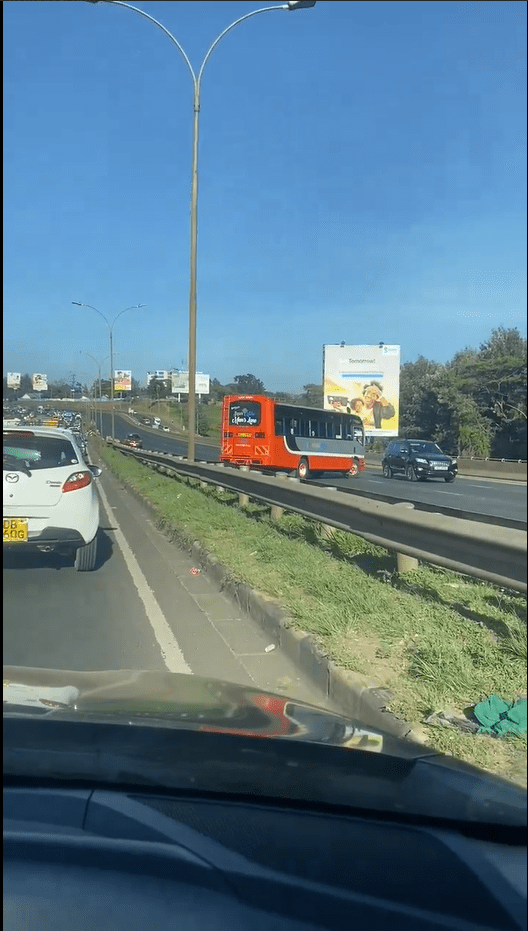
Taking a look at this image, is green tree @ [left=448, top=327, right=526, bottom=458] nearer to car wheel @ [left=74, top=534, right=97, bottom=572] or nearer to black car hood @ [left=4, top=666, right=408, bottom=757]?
black car hood @ [left=4, top=666, right=408, bottom=757]

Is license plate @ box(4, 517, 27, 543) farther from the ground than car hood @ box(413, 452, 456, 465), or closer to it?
closer to it

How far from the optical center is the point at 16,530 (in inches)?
264

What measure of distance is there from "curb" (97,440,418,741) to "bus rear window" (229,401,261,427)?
8424mm

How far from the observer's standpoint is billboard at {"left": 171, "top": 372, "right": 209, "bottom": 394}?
18.0 m

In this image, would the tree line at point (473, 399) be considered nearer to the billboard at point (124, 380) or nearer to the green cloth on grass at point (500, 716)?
the green cloth on grass at point (500, 716)

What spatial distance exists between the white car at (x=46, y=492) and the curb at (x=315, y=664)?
152 cm

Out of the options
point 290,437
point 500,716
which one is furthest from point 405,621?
point 290,437

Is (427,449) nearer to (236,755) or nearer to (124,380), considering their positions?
(236,755)

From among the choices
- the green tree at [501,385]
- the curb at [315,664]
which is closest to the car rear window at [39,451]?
the curb at [315,664]

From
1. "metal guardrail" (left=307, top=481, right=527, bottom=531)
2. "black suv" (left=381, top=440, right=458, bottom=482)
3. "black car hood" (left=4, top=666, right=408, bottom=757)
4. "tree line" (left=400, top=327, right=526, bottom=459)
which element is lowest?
"black car hood" (left=4, top=666, right=408, bottom=757)

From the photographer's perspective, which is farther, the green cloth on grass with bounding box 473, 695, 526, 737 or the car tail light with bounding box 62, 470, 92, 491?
the car tail light with bounding box 62, 470, 92, 491

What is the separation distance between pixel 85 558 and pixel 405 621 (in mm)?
4333

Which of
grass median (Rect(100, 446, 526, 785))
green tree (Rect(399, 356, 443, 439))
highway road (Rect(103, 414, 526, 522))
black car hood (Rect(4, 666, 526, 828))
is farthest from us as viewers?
green tree (Rect(399, 356, 443, 439))

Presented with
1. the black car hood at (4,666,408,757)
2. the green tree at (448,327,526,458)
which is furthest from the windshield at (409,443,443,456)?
the black car hood at (4,666,408,757)
